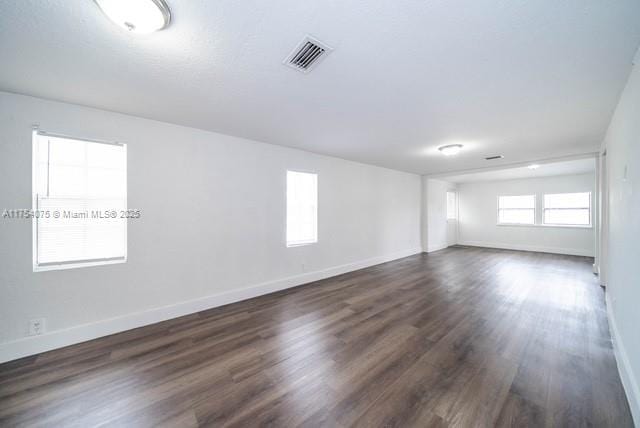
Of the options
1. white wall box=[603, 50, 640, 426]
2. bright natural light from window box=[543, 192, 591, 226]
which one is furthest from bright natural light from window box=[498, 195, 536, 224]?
white wall box=[603, 50, 640, 426]

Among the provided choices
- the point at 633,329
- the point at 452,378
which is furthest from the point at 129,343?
the point at 633,329

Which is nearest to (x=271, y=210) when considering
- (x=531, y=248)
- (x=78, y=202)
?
(x=78, y=202)

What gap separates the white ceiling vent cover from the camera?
1517mm

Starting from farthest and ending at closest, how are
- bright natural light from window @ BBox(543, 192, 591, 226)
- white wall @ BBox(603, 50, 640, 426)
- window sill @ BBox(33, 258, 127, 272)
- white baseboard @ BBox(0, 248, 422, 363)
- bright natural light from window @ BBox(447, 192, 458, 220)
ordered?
1. bright natural light from window @ BBox(447, 192, 458, 220)
2. bright natural light from window @ BBox(543, 192, 591, 226)
3. window sill @ BBox(33, 258, 127, 272)
4. white baseboard @ BBox(0, 248, 422, 363)
5. white wall @ BBox(603, 50, 640, 426)

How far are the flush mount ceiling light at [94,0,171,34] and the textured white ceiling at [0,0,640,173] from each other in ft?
0.19

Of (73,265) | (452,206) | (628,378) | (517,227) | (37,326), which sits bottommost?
(628,378)

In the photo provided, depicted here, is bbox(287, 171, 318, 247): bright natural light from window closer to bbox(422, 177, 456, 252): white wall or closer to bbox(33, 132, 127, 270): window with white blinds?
bbox(33, 132, 127, 270): window with white blinds

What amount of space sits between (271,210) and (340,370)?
8.58 feet

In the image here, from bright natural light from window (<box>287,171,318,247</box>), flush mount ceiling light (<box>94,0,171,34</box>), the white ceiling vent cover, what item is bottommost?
bright natural light from window (<box>287,171,318,247</box>)

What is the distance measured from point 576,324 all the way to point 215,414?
4028 millimetres

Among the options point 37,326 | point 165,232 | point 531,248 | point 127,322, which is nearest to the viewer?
point 37,326

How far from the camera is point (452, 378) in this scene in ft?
6.15

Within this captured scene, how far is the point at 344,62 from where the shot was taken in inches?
67.1

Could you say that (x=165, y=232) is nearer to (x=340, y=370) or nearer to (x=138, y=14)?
(x=138, y=14)
